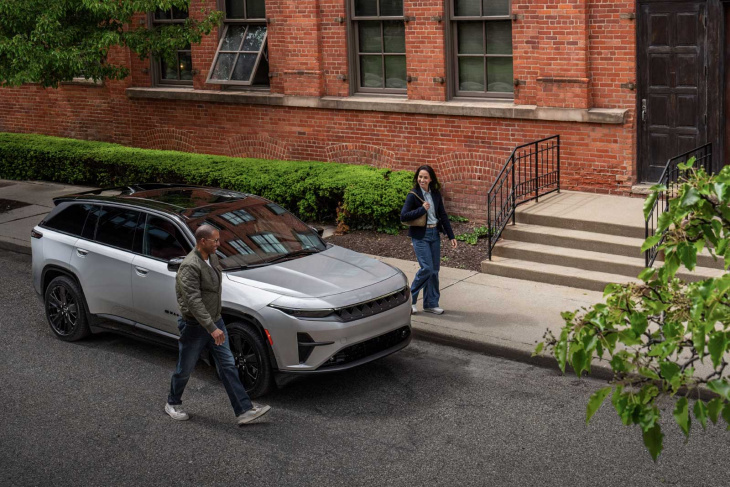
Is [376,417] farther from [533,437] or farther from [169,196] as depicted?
[169,196]

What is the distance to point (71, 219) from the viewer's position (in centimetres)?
1067

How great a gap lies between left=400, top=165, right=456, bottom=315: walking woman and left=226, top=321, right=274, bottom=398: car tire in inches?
98.7

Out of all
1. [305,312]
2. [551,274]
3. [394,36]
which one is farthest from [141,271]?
[394,36]

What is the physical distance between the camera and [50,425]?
851 cm

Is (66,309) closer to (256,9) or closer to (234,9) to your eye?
(256,9)

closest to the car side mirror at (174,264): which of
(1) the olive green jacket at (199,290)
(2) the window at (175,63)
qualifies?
(1) the olive green jacket at (199,290)

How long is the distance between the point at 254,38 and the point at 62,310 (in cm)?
816

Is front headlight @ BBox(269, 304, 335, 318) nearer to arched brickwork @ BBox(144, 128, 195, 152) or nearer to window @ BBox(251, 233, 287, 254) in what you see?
window @ BBox(251, 233, 287, 254)

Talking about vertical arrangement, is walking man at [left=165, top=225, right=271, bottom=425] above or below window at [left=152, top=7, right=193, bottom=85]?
below

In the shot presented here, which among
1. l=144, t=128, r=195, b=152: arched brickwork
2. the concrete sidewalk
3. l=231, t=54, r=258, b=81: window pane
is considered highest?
l=231, t=54, r=258, b=81: window pane

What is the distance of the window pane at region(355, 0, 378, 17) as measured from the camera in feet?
52.1

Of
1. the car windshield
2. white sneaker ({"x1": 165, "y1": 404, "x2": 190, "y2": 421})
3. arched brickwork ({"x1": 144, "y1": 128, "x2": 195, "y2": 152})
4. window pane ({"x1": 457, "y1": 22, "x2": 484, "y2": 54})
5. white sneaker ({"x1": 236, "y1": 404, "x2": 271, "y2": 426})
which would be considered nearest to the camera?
white sneaker ({"x1": 236, "y1": 404, "x2": 271, "y2": 426})

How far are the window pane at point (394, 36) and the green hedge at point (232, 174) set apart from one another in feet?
6.46

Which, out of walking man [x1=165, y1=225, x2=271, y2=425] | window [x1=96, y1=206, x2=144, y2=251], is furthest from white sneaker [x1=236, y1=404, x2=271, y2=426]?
window [x1=96, y1=206, x2=144, y2=251]
